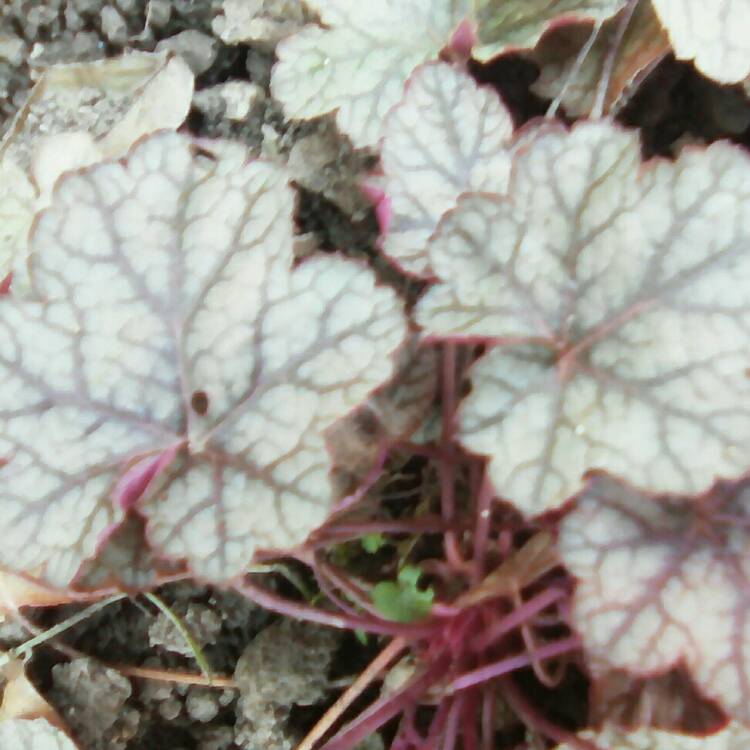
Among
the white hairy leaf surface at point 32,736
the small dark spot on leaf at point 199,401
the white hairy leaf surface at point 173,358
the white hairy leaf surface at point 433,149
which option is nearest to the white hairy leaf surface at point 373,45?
the white hairy leaf surface at point 433,149

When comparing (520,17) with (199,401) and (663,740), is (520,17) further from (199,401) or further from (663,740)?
(663,740)

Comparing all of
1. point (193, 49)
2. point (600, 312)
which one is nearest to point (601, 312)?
point (600, 312)

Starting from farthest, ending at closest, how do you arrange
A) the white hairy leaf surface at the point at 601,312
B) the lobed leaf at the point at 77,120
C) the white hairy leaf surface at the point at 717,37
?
the lobed leaf at the point at 77,120 → the white hairy leaf surface at the point at 717,37 → the white hairy leaf surface at the point at 601,312

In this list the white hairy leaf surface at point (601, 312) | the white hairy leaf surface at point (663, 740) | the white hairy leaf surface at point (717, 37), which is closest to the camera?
the white hairy leaf surface at point (601, 312)

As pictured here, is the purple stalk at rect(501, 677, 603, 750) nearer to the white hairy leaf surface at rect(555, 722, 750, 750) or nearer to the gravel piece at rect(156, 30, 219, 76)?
the white hairy leaf surface at rect(555, 722, 750, 750)

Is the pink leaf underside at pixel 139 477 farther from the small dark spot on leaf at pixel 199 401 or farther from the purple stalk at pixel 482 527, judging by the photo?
the purple stalk at pixel 482 527

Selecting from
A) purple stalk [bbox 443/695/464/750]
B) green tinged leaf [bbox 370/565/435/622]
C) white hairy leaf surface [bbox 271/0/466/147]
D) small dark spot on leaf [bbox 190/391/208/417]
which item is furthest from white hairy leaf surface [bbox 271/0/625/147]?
purple stalk [bbox 443/695/464/750]
